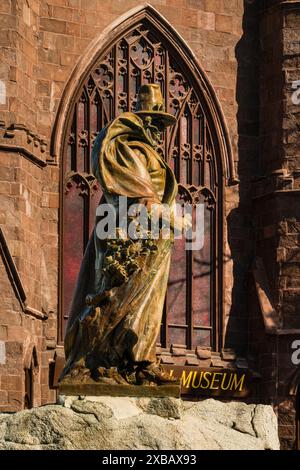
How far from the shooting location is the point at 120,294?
57.1 feet

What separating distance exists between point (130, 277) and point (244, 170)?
19.2 metres

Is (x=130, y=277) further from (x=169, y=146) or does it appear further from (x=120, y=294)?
(x=169, y=146)

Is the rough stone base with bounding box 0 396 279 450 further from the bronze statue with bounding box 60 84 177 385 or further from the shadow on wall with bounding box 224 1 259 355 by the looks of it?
the shadow on wall with bounding box 224 1 259 355

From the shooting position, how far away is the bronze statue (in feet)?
56.7

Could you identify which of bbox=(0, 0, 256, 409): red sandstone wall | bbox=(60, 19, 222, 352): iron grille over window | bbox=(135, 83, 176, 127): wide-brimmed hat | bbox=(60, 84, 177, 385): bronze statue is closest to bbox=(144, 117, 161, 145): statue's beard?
bbox=(135, 83, 176, 127): wide-brimmed hat

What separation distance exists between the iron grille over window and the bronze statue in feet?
54.6

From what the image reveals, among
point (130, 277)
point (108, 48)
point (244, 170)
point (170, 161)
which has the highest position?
point (108, 48)

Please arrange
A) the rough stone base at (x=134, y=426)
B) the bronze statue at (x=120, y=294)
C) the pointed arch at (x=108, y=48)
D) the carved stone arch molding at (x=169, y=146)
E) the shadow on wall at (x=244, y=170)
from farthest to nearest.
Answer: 1. the shadow on wall at (x=244, y=170)
2. the carved stone arch molding at (x=169, y=146)
3. the pointed arch at (x=108, y=48)
4. the bronze statue at (x=120, y=294)
5. the rough stone base at (x=134, y=426)

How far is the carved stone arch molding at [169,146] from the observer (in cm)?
3481

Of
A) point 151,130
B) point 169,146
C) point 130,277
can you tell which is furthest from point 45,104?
point 130,277

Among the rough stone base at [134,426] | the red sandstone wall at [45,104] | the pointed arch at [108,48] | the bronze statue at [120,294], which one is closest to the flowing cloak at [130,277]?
the bronze statue at [120,294]

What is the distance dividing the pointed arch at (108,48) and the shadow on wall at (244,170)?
0.35 m

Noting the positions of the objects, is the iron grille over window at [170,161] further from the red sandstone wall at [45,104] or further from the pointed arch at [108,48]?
the red sandstone wall at [45,104]
